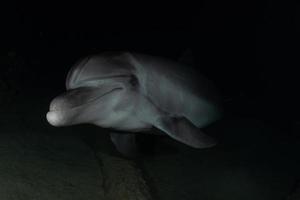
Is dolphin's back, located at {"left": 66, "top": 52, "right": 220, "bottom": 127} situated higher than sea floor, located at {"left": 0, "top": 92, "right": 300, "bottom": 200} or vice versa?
dolphin's back, located at {"left": 66, "top": 52, "right": 220, "bottom": 127}

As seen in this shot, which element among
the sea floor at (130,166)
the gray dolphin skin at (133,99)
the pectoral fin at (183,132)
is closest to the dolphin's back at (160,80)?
the gray dolphin skin at (133,99)

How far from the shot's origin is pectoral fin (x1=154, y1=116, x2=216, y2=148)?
13.3ft

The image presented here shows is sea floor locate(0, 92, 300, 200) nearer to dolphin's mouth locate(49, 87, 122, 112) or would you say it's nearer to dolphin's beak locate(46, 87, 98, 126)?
dolphin's beak locate(46, 87, 98, 126)

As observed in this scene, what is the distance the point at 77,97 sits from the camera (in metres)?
3.29

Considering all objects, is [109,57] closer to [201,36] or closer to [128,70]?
[128,70]

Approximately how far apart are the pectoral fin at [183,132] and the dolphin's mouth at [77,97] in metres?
0.79

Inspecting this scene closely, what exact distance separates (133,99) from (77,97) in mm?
697

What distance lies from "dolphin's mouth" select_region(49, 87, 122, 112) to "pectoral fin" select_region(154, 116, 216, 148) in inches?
31.2

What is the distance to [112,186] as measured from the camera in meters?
4.12

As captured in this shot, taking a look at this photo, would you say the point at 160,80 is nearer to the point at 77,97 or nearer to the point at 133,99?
the point at 133,99

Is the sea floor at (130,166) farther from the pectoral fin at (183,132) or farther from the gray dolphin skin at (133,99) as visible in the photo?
the pectoral fin at (183,132)

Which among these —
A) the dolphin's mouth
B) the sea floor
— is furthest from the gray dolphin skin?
the sea floor

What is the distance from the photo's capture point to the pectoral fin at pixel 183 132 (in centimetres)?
405

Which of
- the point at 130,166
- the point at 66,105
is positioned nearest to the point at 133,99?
the point at 66,105
